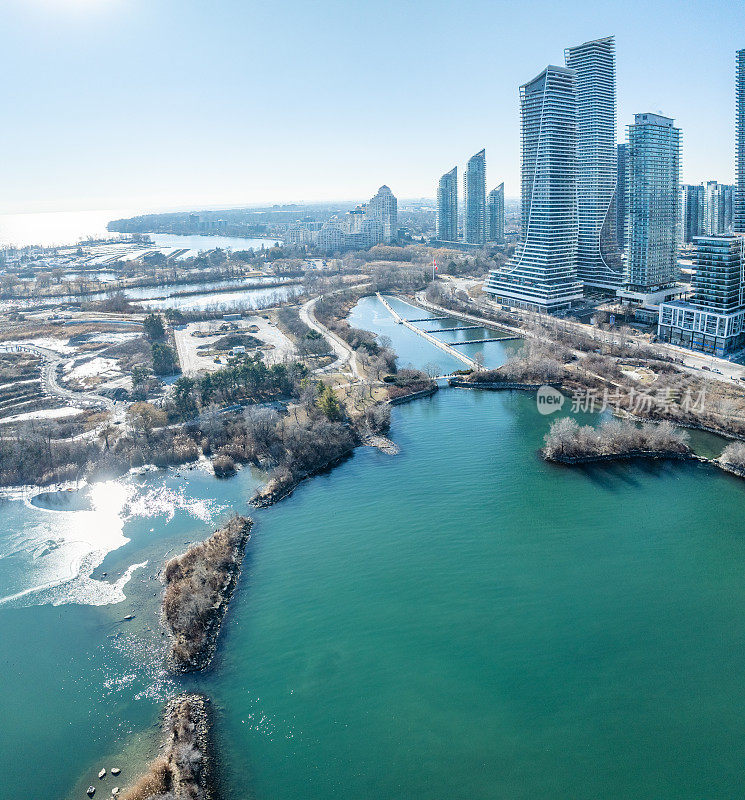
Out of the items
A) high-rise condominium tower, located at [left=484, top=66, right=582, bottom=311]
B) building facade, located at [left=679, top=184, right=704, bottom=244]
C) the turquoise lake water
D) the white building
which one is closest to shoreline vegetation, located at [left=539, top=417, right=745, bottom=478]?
the turquoise lake water

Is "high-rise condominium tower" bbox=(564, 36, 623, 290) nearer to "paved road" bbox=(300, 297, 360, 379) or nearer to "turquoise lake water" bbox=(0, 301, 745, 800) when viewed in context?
"paved road" bbox=(300, 297, 360, 379)

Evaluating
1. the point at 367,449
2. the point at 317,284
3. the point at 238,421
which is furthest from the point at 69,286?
the point at 367,449

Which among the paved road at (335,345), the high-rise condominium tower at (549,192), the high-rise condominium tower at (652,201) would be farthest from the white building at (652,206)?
the paved road at (335,345)

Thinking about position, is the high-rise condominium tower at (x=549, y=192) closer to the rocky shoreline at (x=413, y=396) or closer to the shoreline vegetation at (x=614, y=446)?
the rocky shoreline at (x=413, y=396)

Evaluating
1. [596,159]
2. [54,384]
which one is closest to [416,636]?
[54,384]

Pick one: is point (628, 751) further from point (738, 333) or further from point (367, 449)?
point (738, 333)

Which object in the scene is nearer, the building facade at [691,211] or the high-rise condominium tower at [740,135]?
the high-rise condominium tower at [740,135]
